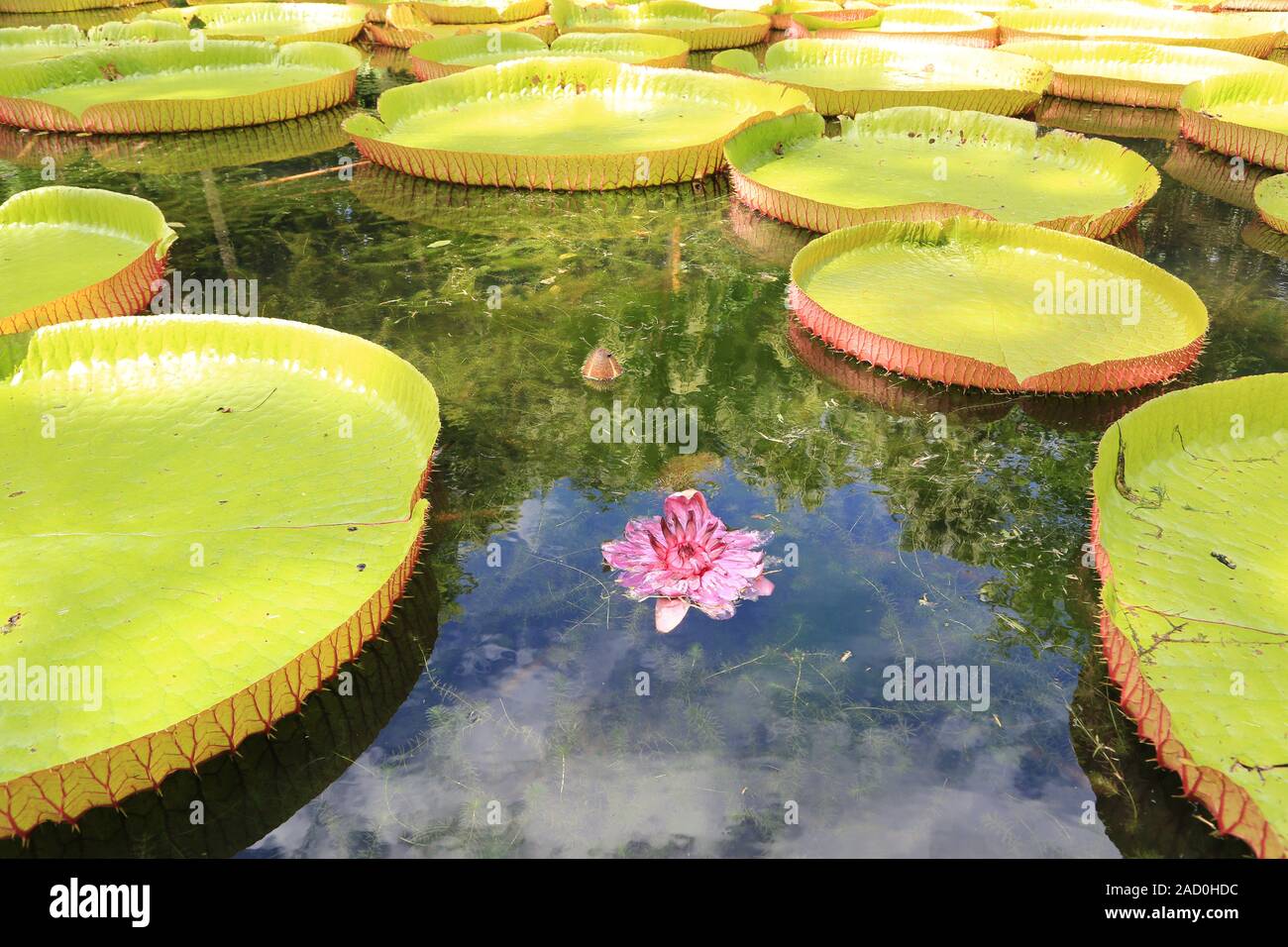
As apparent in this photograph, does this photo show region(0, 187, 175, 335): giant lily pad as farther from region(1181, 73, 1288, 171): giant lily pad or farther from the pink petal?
region(1181, 73, 1288, 171): giant lily pad

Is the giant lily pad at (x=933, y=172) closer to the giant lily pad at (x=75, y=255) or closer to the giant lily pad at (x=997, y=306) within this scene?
the giant lily pad at (x=997, y=306)

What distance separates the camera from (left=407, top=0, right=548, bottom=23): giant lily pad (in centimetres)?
1009

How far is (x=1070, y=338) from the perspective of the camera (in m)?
3.62

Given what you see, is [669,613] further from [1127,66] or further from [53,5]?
[53,5]

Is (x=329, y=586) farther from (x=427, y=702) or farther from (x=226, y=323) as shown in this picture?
(x=226, y=323)

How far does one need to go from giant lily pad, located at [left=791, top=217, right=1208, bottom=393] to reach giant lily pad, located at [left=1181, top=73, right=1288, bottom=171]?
2.71 meters

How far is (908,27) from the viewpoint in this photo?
10055mm

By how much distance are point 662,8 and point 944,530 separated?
9700mm

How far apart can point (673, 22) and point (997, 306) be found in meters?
8.20

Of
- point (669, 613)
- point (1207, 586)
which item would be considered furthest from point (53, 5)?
point (1207, 586)

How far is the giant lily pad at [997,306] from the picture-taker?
3412 mm

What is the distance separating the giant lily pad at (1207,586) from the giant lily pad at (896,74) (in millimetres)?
4473

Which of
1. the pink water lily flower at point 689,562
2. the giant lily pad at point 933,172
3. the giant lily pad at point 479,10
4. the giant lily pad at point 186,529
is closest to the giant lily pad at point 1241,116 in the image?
the giant lily pad at point 933,172
